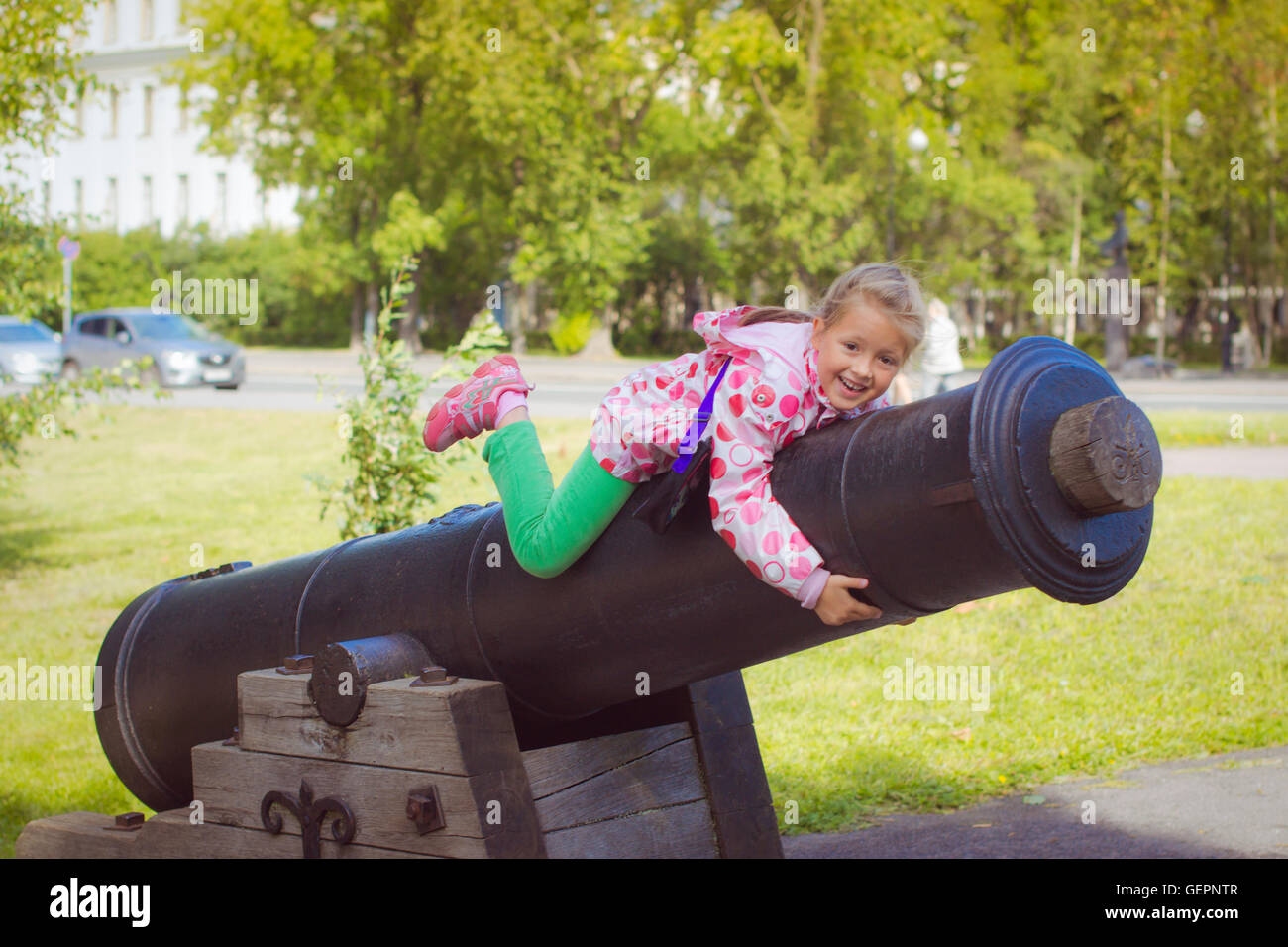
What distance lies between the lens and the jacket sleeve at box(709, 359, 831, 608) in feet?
8.48

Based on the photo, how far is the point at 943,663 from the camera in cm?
707

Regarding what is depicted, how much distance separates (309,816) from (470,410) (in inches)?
39.3

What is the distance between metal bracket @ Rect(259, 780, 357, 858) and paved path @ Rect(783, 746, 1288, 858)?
1.86 m

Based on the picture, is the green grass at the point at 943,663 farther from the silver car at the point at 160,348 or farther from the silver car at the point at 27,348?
the silver car at the point at 27,348

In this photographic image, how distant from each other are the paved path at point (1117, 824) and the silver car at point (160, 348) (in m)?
19.9

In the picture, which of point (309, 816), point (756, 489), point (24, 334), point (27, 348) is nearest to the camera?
point (756, 489)

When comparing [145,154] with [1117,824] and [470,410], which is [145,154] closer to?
[1117,824]

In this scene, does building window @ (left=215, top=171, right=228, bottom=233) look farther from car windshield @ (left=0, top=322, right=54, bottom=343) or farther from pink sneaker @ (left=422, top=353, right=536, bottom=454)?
pink sneaker @ (left=422, top=353, right=536, bottom=454)

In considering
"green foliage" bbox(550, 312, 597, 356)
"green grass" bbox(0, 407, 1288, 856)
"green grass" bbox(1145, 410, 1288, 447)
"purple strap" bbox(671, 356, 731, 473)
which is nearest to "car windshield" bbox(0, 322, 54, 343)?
"green foliage" bbox(550, 312, 597, 356)

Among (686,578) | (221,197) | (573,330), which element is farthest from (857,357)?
(221,197)
